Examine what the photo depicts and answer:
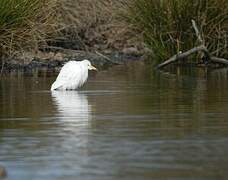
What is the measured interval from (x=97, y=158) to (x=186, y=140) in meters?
1.42

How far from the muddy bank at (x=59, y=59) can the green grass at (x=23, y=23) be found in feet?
2.20

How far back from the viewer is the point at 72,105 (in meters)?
14.4

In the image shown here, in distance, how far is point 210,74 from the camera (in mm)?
21703

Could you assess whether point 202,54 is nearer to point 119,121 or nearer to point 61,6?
point 61,6

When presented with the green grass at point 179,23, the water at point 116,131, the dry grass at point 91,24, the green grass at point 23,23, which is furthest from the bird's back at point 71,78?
the dry grass at point 91,24

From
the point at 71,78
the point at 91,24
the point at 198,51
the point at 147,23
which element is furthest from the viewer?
the point at 91,24

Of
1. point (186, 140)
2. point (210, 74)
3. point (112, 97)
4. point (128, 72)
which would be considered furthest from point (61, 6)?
point (186, 140)

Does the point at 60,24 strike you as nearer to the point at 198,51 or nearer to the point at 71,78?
the point at 198,51

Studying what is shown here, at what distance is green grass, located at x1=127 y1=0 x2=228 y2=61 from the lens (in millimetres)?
25375

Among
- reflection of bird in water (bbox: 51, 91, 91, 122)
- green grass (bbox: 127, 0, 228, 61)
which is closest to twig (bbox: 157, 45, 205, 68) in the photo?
green grass (bbox: 127, 0, 228, 61)

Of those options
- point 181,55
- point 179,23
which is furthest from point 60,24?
point 181,55

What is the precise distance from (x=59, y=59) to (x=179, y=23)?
14.6 ft

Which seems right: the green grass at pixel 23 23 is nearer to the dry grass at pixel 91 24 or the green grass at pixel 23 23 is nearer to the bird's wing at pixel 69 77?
the bird's wing at pixel 69 77

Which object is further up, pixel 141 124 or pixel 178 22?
pixel 178 22
